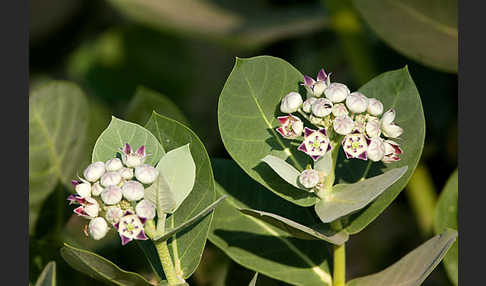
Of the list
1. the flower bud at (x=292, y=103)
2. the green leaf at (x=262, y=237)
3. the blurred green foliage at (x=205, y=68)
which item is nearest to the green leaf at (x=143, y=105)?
the blurred green foliage at (x=205, y=68)

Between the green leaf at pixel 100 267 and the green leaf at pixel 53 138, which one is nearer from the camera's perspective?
the green leaf at pixel 100 267

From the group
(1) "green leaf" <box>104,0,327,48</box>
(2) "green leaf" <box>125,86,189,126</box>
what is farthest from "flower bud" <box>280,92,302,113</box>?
(1) "green leaf" <box>104,0,327,48</box>

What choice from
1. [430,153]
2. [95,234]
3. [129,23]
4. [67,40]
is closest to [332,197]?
[95,234]

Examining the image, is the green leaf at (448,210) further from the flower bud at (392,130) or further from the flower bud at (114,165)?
the flower bud at (114,165)

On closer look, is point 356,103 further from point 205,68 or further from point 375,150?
point 205,68

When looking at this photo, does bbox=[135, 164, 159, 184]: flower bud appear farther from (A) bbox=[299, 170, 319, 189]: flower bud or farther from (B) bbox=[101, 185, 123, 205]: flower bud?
(A) bbox=[299, 170, 319, 189]: flower bud

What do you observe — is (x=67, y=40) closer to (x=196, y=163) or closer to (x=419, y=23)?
(x=419, y=23)
